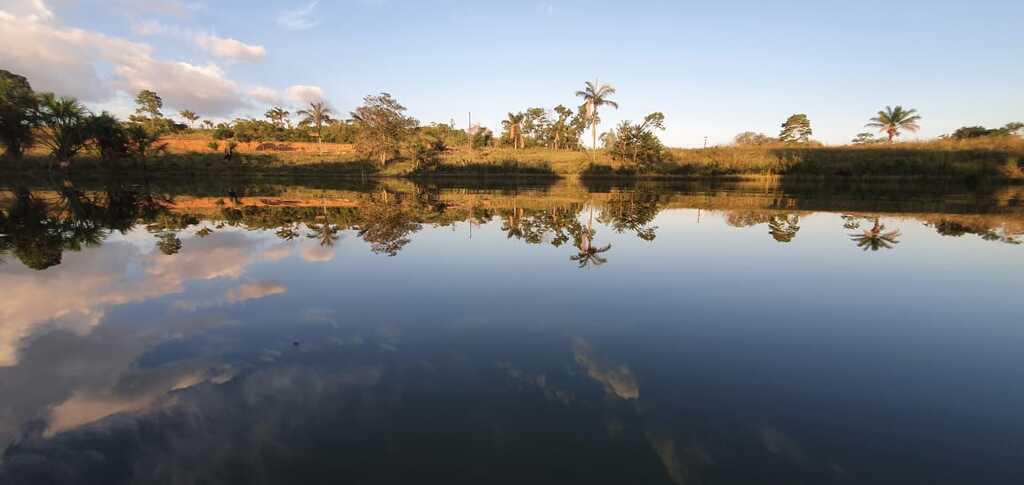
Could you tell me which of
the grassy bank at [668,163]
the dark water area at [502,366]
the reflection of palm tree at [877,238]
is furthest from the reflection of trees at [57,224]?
the grassy bank at [668,163]

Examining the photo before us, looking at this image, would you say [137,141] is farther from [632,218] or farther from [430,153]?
[632,218]

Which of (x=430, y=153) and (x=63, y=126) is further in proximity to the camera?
(x=430, y=153)

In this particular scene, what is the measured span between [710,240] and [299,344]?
10.7 metres

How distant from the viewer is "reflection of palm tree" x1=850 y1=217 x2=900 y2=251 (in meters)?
10.8

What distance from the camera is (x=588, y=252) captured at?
9.69 m

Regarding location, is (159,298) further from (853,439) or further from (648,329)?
(853,439)

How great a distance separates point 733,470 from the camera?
2.68 meters

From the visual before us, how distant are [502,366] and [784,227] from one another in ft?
44.6

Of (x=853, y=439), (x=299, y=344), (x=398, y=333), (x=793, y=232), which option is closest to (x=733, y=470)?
(x=853, y=439)

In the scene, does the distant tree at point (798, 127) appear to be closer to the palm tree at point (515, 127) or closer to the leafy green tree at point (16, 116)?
the palm tree at point (515, 127)

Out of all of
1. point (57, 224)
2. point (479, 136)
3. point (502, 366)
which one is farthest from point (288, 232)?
point (479, 136)

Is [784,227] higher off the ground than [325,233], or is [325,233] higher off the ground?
[784,227]

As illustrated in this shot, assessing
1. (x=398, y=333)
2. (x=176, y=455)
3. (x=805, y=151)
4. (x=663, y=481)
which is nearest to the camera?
(x=663, y=481)

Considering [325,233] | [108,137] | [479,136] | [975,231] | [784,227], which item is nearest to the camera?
[325,233]
